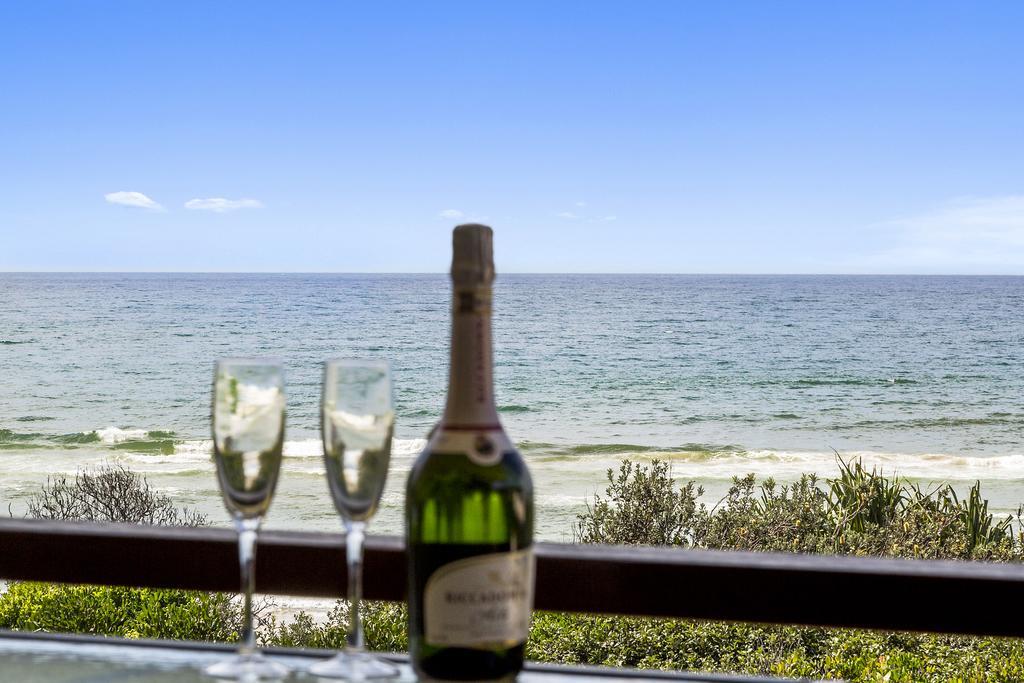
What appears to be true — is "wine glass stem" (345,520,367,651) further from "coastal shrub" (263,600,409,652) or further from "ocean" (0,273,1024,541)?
"ocean" (0,273,1024,541)

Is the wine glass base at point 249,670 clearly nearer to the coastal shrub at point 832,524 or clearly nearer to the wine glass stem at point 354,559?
the wine glass stem at point 354,559

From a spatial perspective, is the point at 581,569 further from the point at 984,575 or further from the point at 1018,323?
the point at 1018,323

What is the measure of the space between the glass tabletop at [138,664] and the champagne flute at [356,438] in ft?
0.39

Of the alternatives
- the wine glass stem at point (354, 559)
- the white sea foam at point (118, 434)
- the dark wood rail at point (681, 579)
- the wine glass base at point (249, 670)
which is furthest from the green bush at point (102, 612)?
the white sea foam at point (118, 434)

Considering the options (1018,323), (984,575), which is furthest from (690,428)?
(1018,323)

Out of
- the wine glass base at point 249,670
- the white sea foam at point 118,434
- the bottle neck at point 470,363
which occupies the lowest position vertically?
the white sea foam at point 118,434

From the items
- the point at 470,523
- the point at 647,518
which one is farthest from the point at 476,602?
the point at 647,518

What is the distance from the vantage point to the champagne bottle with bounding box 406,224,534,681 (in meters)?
0.58

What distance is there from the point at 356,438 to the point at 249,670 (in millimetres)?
197

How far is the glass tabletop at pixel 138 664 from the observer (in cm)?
70

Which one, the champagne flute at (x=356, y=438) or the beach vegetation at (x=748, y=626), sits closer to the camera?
the champagne flute at (x=356, y=438)

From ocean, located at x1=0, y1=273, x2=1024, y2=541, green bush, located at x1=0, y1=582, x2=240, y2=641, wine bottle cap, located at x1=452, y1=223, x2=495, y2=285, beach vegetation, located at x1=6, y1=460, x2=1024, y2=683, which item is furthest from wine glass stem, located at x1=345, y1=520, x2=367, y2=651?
ocean, located at x1=0, y1=273, x2=1024, y2=541

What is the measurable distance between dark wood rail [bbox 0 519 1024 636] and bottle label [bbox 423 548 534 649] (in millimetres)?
238

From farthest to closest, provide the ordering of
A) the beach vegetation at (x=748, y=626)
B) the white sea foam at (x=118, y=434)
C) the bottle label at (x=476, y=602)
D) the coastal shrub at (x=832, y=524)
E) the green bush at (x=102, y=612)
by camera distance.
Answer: the white sea foam at (x=118, y=434)
the coastal shrub at (x=832, y=524)
the green bush at (x=102, y=612)
the beach vegetation at (x=748, y=626)
the bottle label at (x=476, y=602)
